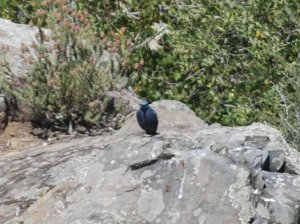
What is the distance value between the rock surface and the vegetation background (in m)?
3.45

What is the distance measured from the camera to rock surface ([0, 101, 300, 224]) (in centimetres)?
487

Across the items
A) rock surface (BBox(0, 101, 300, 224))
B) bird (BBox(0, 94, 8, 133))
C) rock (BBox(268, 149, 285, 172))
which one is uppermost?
rock (BBox(268, 149, 285, 172))

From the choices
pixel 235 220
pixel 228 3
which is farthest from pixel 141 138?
pixel 228 3

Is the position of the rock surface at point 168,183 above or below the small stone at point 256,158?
below

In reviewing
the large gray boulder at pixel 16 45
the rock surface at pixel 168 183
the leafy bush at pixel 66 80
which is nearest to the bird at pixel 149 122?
the rock surface at pixel 168 183

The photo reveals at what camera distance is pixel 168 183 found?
16.7 feet

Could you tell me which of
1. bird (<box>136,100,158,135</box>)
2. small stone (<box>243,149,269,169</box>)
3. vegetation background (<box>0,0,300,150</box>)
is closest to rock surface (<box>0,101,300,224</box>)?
small stone (<box>243,149,269,169</box>)

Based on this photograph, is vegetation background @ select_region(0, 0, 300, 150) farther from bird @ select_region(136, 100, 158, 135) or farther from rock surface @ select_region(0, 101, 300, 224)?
rock surface @ select_region(0, 101, 300, 224)

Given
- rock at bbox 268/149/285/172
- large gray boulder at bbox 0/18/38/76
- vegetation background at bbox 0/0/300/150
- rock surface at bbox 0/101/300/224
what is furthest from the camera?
vegetation background at bbox 0/0/300/150

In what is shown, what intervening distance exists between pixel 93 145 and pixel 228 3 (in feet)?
17.5

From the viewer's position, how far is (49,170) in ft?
18.5

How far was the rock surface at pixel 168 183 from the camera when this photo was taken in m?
4.87

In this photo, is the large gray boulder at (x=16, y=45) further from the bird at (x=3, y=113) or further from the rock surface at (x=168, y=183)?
the rock surface at (x=168, y=183)

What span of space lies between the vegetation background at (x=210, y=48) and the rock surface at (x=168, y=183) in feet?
11.3
